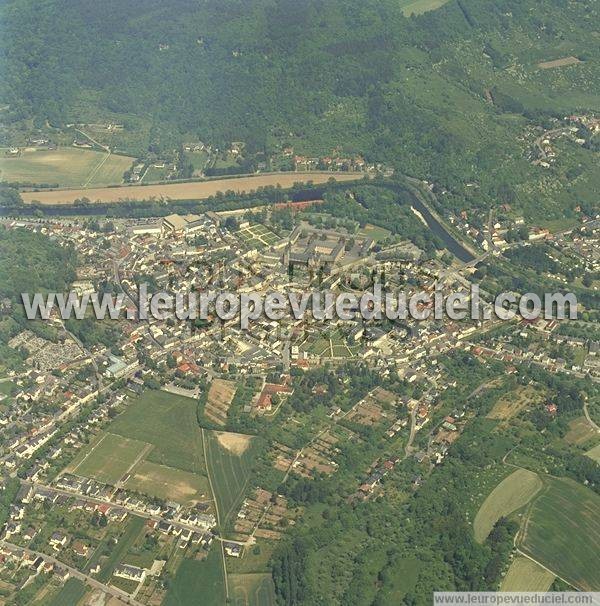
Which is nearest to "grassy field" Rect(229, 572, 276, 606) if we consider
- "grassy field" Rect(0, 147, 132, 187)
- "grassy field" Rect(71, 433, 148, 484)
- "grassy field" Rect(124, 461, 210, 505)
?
"grassy field" Rect(124, 461, 210, 505)

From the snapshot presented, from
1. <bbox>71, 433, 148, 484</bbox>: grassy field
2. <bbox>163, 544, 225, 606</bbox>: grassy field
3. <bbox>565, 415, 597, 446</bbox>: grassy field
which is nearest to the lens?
<bbox>163, 544, 225, 606</bbox>: grassy field

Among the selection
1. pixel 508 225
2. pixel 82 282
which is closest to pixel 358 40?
pixel 508 225

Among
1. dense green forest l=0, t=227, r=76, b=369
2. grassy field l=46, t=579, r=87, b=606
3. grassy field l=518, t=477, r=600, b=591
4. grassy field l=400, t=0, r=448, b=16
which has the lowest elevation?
grassy field l=518, t=477, r=600, b=591

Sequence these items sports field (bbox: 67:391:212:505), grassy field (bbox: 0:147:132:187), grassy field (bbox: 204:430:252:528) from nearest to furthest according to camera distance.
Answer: grassy field (bbox: 204:430:252:528), sports field (bbox: 67:391:212:505), grassy field (bbox: 0:147:132:187)

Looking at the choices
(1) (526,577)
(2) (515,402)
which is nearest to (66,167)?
(2) (515,402)

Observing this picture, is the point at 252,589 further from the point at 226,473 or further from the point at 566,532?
the point at 566,532

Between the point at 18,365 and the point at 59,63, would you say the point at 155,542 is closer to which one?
the point at 18,365

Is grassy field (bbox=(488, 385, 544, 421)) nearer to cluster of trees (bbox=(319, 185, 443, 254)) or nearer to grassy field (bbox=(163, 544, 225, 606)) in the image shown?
grassy field (bbox=(163, 544, 225, 606))

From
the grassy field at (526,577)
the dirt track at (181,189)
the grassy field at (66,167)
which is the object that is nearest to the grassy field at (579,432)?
the grassy field at (526,577)
